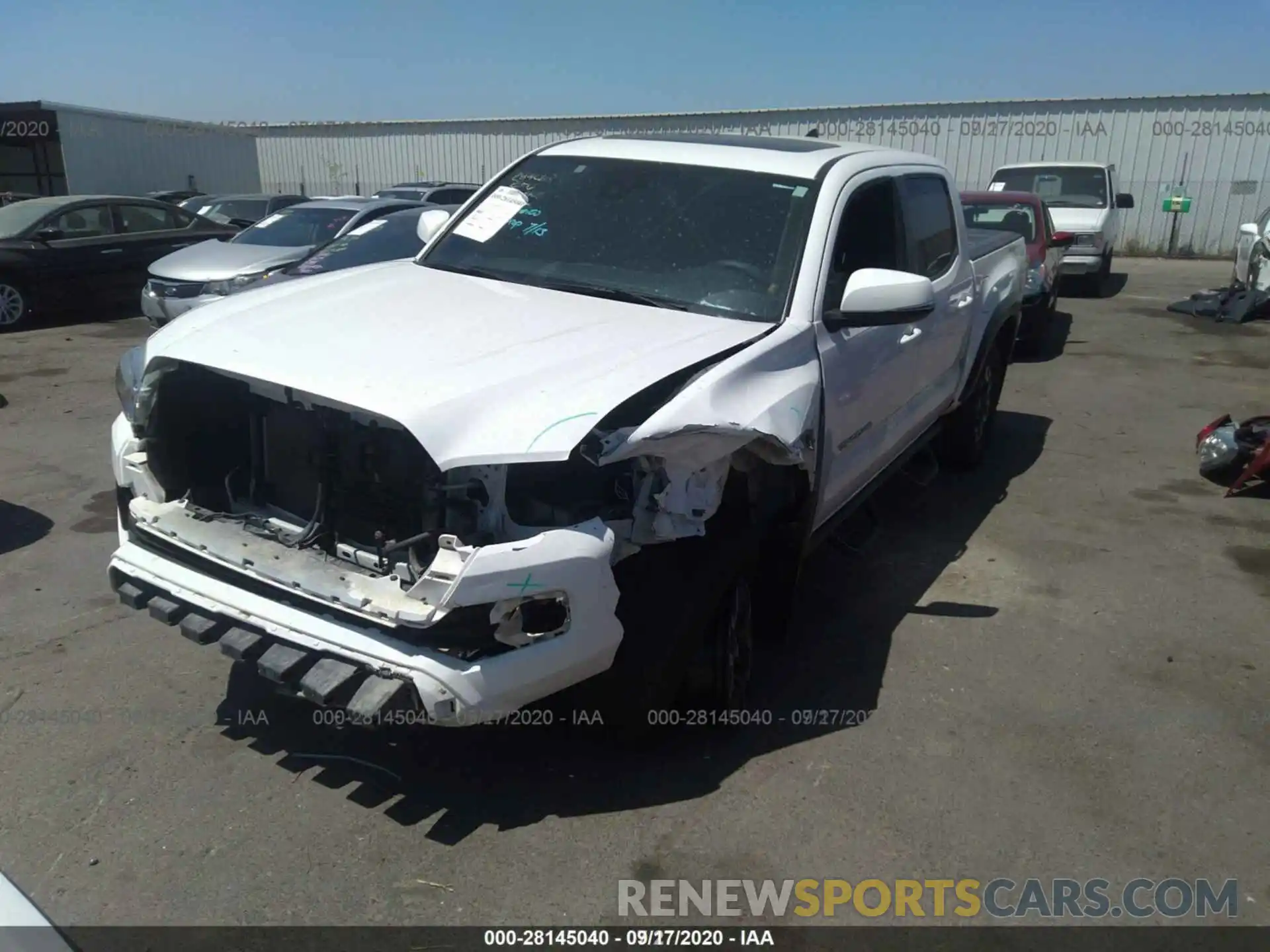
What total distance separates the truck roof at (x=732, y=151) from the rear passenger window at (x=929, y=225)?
190mm

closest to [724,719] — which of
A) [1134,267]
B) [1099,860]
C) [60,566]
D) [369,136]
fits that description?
[1099,860]

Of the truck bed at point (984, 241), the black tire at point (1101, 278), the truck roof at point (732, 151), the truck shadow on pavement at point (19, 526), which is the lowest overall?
the black tire at point (1101, 278)

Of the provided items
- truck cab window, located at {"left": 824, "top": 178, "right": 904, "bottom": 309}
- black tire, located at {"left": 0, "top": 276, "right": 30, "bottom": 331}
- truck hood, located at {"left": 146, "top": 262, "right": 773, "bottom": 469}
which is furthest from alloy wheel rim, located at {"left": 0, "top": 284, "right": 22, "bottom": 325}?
truck cab window, located at {"left": 824, "top": 178, "right": 904, "bottom": 309}

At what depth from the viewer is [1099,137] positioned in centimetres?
2275

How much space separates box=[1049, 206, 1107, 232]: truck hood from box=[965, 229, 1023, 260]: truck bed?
26.7 feet

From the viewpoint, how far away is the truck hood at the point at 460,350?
263 centimetres

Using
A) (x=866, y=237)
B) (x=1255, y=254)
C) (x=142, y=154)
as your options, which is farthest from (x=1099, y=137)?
(x=142, y=154)

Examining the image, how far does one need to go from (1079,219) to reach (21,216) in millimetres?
14048

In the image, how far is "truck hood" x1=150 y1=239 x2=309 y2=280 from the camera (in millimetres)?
9812

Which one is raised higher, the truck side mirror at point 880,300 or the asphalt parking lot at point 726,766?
the truck side mirror at point 880,300

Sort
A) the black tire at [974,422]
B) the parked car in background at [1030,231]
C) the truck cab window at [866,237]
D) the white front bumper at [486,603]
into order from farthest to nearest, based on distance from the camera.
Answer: the parked car in background at [1030,231] < the black tire at [974,422] < the truck cab window at [866,237] < the white front bumper at [486,603]

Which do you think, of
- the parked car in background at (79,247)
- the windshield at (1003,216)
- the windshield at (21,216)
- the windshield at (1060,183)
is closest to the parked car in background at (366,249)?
the parked car in background at (79,247)
